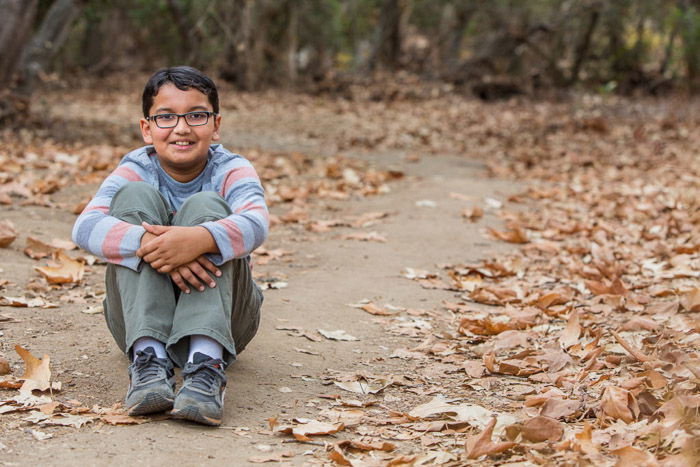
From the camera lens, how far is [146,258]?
8.30 ft

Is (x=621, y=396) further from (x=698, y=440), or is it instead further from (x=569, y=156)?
(x=569, y=156)

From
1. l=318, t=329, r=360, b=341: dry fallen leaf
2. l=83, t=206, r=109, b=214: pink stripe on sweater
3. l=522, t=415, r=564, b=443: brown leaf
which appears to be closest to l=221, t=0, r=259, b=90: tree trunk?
l=318, t=329, r=360, b=341: dry fallen leaf

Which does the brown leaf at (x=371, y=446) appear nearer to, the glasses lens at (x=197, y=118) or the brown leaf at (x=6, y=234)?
the glasses lens at (x=197, y=118)

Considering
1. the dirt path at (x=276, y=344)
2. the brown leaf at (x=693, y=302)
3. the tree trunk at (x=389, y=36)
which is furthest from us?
the tree trunk at (x=389, y=36)

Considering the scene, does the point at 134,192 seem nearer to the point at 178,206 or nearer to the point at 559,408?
the point at 178,206

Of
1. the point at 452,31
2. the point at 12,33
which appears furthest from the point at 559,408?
the point at 452,31

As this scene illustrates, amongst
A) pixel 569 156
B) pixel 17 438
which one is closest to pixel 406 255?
pixel 17 438

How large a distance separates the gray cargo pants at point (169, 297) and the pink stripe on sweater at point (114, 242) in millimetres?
56

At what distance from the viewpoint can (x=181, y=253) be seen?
2510mm

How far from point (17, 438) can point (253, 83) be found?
14113 millimetres

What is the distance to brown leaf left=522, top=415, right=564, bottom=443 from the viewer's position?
222cm

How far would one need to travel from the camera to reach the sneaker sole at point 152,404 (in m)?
2.41

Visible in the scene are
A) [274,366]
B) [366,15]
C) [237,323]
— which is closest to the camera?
[237,323]

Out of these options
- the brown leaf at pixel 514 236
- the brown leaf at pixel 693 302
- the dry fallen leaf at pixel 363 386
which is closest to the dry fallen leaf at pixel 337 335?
the dry fallen leaf at pixel 363 386
